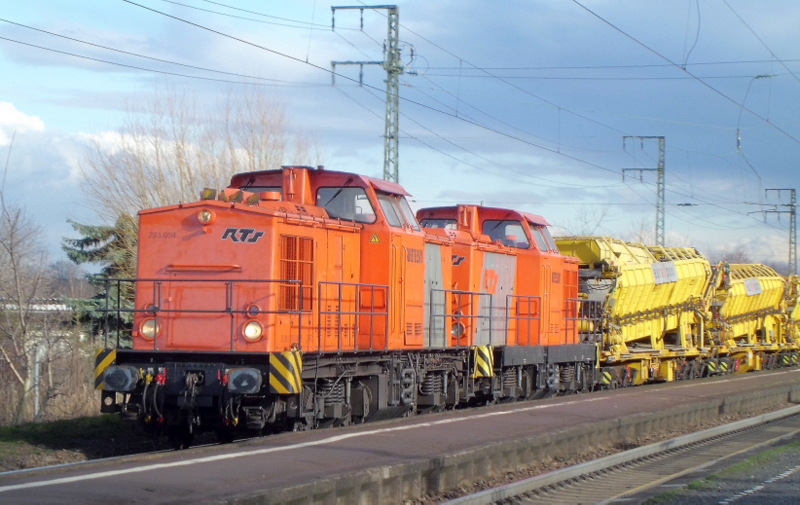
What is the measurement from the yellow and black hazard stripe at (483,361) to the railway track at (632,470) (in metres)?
3.73

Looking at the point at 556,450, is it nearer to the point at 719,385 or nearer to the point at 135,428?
the point at 135,428

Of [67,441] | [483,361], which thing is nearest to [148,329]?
[67,441]

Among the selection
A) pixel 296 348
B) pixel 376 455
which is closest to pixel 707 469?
pixel 376 455

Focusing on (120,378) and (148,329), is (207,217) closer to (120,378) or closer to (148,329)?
(148,329)

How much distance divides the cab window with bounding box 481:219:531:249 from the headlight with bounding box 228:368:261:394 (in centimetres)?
849

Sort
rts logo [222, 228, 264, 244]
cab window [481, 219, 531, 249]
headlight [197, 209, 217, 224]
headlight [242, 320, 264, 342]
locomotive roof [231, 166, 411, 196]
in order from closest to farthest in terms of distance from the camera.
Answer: headlight [242, 320, 264, 342] → rts logo [222, 228, 264, 244] → headlight [197, 209, 217, 224] → locomotive roof [231, 166, 411, 196] → cab window [481, 219, 531, 249]

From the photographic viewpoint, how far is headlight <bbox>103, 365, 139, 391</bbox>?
1100 cm

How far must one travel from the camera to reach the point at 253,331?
11.2 metres

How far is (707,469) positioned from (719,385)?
1164 cm

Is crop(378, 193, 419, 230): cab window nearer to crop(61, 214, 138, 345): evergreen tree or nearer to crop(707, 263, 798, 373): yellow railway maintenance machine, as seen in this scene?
crop(61, 214, 138, 345): evergreen tree

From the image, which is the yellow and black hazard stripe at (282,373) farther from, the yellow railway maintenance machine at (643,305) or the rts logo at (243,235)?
the yellow railway maintenance machine at (643,305)

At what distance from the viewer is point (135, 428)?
43.6 ft

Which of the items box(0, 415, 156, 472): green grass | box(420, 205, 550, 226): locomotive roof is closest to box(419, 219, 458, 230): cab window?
box(420, 205, 550, 226): locomotive roof

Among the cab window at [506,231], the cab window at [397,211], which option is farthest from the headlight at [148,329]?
the cab window at [506,231]
